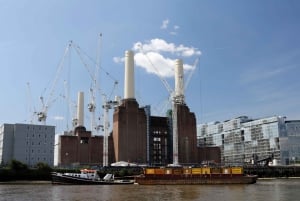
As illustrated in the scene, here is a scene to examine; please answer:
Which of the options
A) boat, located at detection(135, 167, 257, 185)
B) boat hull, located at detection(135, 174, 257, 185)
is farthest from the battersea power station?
boat hull, located at detection(135, 174, 257, 185)

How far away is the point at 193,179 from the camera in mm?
107875

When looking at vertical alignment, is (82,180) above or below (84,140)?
below

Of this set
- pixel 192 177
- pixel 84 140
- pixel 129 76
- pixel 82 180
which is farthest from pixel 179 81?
pixel 82 180

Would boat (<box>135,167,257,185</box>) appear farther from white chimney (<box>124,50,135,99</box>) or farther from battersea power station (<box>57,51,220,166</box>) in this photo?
white chimney (<box>124,50,135,99</box>)

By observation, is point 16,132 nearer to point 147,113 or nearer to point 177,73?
point 147,113

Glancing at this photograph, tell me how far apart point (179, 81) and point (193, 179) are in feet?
299

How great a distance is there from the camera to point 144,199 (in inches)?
2194

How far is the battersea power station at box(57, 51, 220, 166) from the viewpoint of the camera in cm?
18125

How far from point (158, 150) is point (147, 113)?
19.6m

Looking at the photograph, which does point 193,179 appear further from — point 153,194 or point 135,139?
point 135,139

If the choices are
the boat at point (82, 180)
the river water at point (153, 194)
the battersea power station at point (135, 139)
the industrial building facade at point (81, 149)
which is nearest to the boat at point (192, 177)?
the boat at point (82, 180)

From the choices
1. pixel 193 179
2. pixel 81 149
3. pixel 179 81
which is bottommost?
pixel 193 179

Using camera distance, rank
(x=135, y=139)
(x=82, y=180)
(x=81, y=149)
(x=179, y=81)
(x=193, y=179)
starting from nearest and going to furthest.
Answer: (x=82, y=180), (x=193, y=179), (x=135, y=139), (x=81, y=149), (x=179, y=81)

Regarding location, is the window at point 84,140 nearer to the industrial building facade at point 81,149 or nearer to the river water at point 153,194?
the industrial building facade at point 81,149
